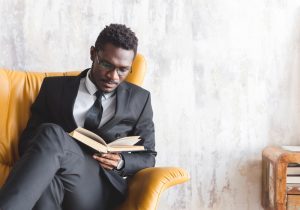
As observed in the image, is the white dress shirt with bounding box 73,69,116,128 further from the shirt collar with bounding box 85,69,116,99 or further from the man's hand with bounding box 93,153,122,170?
the man's hand with bounding box 93,153,122,170

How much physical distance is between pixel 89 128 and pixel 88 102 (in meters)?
0.12

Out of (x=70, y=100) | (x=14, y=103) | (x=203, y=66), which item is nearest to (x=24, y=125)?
(x=14, y=103)

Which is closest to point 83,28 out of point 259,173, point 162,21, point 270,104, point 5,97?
point 162,21

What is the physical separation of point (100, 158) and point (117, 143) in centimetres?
10

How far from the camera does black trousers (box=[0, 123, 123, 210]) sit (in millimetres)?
1407

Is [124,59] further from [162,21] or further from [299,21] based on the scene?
[299,21]

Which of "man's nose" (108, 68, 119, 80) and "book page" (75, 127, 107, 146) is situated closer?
"book page" (75, 127, 107, 146)

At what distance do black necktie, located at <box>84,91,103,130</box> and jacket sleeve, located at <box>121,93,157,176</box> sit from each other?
180 mm

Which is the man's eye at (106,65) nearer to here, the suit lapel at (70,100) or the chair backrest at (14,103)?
the suit lapel at (70,100)

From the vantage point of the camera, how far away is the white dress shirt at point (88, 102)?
193 cm

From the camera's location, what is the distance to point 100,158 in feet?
5.76

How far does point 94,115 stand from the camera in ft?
6.27

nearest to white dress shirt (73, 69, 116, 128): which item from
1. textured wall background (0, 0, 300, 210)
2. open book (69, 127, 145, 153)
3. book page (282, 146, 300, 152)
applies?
open book (69, 127, 145, 153)

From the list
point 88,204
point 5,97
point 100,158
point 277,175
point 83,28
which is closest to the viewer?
point 88,204
